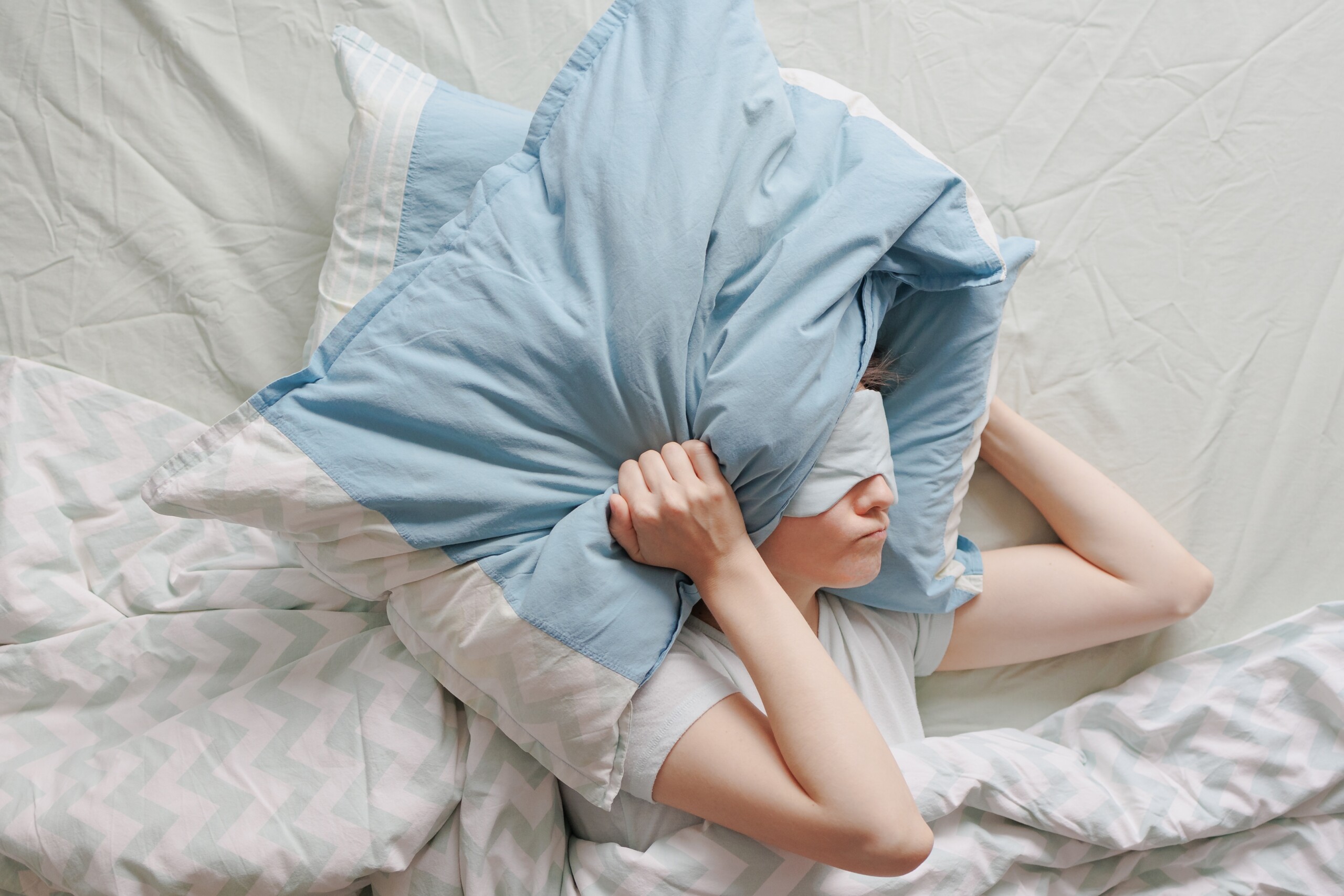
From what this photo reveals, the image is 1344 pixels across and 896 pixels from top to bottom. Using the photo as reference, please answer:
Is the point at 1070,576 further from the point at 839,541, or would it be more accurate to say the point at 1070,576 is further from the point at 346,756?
the point at 346,756

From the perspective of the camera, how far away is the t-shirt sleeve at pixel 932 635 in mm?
1103

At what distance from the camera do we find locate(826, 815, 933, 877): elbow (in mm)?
841

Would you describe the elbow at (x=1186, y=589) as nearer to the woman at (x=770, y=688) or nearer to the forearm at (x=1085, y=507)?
the forearm at (x=1085, y=507)

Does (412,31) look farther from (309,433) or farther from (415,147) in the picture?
(309,433)

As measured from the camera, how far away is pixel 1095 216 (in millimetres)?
1167

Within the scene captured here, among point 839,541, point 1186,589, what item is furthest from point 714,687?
point 1186,589

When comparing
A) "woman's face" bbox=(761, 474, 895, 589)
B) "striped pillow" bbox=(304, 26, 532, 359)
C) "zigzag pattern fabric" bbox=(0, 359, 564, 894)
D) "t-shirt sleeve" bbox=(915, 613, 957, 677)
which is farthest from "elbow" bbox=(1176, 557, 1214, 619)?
"striped pillow" bbox=(304, 26, 532, 359)

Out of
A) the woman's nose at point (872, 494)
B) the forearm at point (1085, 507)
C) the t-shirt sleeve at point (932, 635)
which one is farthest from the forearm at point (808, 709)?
the forearm at point (1085, 507)

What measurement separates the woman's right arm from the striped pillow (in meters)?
0.37

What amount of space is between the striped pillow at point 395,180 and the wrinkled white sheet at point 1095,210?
0.50 feet

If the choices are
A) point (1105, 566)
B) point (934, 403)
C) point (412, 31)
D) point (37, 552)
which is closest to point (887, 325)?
point (934, 403)

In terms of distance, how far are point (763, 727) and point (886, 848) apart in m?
0.16

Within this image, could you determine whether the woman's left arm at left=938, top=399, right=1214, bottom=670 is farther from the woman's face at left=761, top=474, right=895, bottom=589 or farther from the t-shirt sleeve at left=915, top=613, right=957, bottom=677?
the woman's face at left=761, top=474, right=895, bottom=589

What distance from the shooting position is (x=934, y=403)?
1.02 meters
